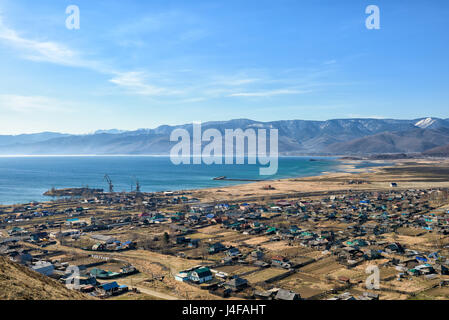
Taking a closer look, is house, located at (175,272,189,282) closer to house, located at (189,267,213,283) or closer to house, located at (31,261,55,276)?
house, located at (189,267,213,283)

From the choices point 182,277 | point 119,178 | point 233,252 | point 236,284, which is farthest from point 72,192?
point 236,284

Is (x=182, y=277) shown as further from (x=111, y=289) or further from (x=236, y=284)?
(x=111, y=289)

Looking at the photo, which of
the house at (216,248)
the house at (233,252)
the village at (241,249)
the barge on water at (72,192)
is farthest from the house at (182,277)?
the barge on water at (72,192)

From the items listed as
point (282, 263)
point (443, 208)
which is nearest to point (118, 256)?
point (282, 263)

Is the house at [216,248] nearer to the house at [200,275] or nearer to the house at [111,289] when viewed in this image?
the house at [200,275]

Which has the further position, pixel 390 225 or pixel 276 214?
pixel 276 214
